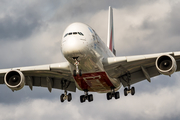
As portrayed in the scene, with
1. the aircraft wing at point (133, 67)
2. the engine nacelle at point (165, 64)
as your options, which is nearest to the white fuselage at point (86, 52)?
the aircraft wing at point (133, 67)

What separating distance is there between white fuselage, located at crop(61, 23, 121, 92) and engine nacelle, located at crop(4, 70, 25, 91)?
15.4 feet

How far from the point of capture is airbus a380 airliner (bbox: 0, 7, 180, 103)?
2752 centimetres

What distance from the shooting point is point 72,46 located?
26516 millimetres

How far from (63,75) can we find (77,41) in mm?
7330

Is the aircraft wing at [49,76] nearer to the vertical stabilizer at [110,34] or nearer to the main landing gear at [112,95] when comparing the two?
the main landing gear at [112,95]

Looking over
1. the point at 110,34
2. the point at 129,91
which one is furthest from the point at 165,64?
the point at 110,34

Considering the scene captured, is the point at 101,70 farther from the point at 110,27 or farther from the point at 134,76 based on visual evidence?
the point at 110,27

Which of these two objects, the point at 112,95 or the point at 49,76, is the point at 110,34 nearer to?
the point at 112,95

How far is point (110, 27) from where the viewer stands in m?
55.5

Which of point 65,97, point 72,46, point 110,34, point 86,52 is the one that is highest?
point 110,34

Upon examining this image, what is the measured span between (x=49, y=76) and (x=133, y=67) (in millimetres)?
7995

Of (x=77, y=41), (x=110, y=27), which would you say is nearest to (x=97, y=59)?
(x=77, y=41)

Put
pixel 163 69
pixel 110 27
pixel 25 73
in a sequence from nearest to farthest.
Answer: pixel 163 69, pixel 25 73, pixel 110 27

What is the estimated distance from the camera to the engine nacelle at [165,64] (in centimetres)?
2841
